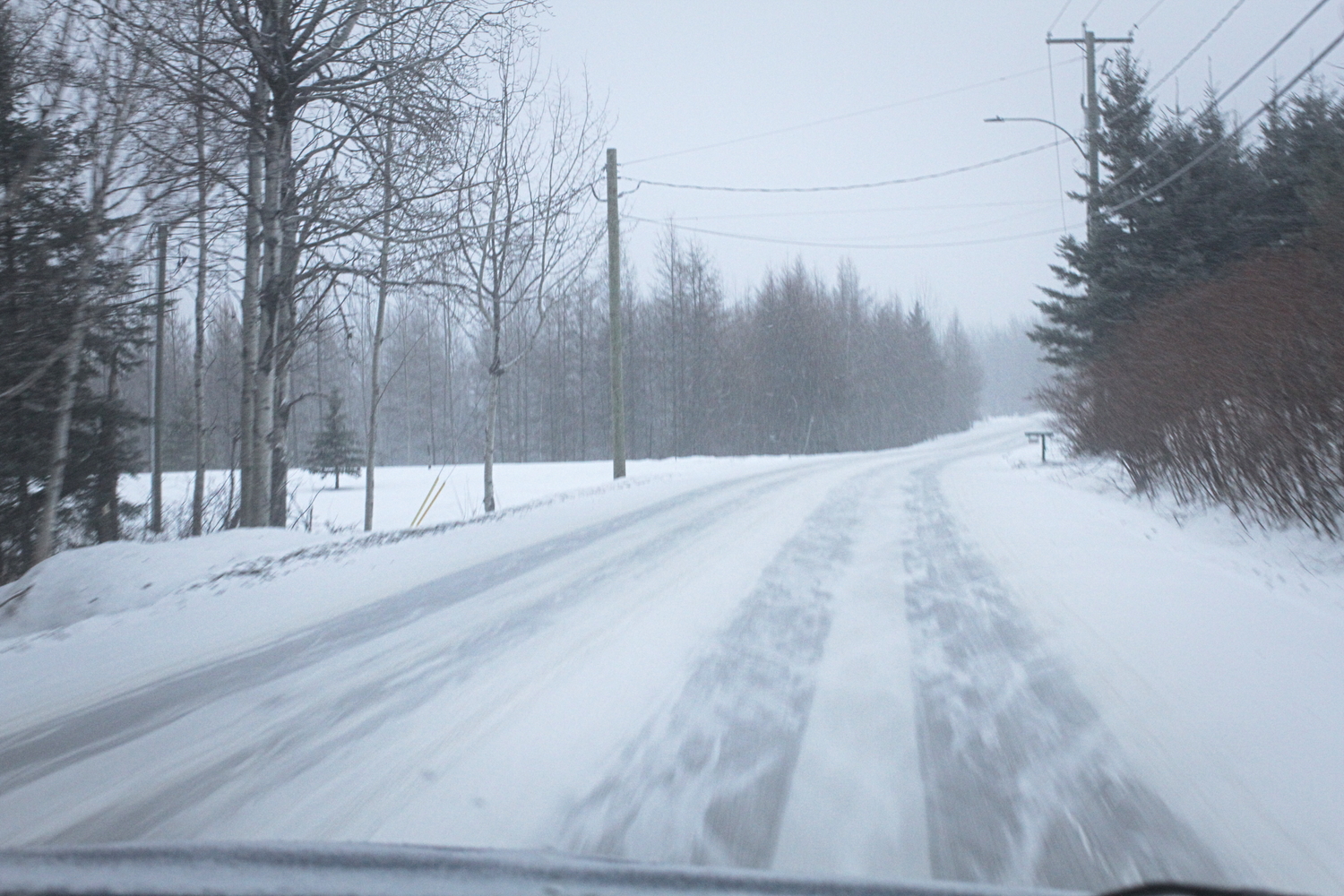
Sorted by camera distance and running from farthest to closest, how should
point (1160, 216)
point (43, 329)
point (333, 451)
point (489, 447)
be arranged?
point (333, 451) → point (1160, 216) → point (489, 447) → point (43, 329)

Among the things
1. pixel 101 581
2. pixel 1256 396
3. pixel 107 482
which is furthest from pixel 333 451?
pixel 1256 396

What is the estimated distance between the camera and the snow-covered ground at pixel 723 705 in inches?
89.0

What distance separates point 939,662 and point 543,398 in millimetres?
48328

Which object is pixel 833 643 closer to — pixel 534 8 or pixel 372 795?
pixel 372 795

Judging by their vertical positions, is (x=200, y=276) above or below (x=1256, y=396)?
above

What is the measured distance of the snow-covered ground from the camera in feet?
7.42

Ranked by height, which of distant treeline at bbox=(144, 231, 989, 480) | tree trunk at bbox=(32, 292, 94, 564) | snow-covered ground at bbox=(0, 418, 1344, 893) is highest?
distant treeline at bbox=(144, 231, 989, 480)

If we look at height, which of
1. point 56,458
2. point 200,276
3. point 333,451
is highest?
point 200,276

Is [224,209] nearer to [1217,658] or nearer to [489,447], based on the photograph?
[489,447]

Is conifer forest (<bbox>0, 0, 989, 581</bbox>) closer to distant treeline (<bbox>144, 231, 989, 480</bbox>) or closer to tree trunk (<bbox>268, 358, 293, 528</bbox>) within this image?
tree trunk (<bbox>268, 358, 293, 528</bbox>)

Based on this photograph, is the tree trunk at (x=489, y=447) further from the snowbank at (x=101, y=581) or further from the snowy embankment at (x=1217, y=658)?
the snowy embankment at (x=1217, y=658)

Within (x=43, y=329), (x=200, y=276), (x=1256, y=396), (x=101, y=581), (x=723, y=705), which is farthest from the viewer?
(x=200, y=276)

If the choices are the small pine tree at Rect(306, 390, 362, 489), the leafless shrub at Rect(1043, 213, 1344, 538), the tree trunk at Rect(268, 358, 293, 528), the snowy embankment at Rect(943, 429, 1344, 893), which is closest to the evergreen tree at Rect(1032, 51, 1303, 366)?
the leafless shrub at Rect(1043, 213, 1344, 538)

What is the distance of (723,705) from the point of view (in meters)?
3.27
